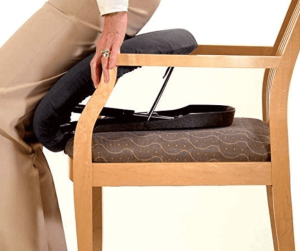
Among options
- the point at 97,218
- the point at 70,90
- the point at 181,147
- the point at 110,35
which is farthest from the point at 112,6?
the point at 97,218

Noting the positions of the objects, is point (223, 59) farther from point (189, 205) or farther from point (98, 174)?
point (189, 205)

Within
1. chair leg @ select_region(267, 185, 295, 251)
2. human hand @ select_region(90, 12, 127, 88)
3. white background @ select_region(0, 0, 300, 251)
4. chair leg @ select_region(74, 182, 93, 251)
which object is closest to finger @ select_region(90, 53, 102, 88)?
human hand @ select_region(90, 12, 127, 88)

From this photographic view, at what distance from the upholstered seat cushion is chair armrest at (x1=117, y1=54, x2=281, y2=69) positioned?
216 millimetres

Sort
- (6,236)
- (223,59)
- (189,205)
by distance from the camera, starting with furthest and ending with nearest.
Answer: (189,205), (6,236), (223,59)

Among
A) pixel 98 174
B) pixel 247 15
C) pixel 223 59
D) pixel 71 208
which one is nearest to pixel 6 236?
pixel 98 174

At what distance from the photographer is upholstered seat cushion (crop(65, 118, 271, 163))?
71.6 inches

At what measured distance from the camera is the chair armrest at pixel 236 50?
2281mm

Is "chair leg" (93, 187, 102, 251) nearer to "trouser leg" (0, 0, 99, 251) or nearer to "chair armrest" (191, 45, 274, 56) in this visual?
"trouser leg" (0, 0, 99, 251)

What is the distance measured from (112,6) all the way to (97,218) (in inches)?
36.0

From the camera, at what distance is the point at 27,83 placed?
6.24ft

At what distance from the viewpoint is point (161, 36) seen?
1.94 meters

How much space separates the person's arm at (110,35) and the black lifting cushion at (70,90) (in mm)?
86

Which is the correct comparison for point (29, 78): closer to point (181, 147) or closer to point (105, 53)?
point (105, 53)

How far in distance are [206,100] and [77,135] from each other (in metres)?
1.25
